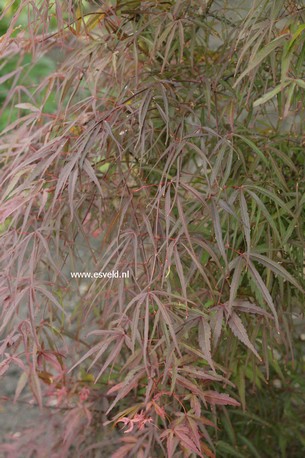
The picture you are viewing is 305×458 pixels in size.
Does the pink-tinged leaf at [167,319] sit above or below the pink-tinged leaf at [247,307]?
above

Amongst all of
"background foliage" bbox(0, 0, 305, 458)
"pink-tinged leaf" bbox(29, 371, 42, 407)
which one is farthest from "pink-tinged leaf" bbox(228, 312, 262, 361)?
"pink-tinged leaf" bbox(29, 371, 42, 407)

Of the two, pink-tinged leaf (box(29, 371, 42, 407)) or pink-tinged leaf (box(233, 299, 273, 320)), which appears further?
pink-tinged leaf (box(29, 371, 42, 407))

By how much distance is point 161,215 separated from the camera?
4.17 ft

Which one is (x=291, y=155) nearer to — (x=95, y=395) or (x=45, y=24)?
(x=45, y=24)

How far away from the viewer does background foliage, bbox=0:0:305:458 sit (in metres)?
1.17

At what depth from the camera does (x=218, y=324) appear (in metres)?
1.15

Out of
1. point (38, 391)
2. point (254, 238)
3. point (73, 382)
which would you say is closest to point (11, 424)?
point (73, 382)

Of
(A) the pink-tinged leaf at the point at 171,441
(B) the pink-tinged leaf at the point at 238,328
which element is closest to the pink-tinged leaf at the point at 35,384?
(A) the pink-tinged leaf at the point at 171,441

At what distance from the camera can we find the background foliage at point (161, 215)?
1.17 metres

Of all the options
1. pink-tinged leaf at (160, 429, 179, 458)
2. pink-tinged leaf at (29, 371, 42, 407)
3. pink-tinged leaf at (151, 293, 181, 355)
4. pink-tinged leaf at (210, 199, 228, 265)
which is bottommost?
pink-tinged leaf at (160, 429, 179, 458)

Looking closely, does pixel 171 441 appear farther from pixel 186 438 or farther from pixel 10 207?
pixel 10 207

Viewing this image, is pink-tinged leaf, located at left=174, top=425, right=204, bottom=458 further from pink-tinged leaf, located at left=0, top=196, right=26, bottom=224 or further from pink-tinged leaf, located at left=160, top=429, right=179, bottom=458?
pink-tinged leaf, located at left=0, top=196, right=26, bottom=224

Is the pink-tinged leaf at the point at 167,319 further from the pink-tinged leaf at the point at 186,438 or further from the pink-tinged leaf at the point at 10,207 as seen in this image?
the pink-tinged leaf at the point at 10,207

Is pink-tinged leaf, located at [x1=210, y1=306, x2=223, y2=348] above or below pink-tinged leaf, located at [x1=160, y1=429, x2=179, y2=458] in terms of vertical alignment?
above
